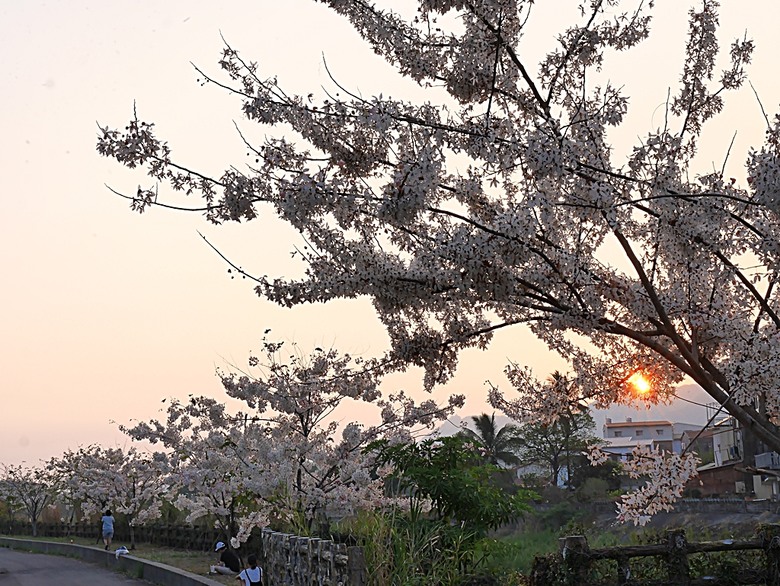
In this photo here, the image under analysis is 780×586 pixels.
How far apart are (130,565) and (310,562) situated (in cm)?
1561

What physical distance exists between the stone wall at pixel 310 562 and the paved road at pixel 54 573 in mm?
9452

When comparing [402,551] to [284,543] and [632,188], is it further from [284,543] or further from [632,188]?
[632,188]

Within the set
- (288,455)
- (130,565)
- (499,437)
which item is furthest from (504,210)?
(499,437)

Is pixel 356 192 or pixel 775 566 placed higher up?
pixel 356 192

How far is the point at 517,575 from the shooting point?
10.6 m

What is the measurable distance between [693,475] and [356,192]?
4629mm

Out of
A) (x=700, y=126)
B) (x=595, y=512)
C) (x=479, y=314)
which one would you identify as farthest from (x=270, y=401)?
(x=595, y=512)

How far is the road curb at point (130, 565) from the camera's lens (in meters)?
18.9

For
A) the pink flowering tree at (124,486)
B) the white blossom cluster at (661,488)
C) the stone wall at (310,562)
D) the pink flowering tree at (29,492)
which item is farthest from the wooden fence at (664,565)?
the pink flowering tree at (29,492)

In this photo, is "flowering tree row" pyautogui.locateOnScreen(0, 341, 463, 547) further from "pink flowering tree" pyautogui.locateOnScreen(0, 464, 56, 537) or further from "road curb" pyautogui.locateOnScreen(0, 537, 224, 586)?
"pink flowering tree" pyautogui.locateOnScreen(0, 464, 56, 537)

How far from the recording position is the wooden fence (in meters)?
9.21

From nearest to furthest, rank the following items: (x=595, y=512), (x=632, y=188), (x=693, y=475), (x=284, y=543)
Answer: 1. (x=632, y=188)
2. (x=693, y=475)
3. (x=284, y=543)
4. (x=595, y=512)

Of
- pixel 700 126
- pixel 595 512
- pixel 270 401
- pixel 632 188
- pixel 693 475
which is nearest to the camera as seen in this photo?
pixel 632 188

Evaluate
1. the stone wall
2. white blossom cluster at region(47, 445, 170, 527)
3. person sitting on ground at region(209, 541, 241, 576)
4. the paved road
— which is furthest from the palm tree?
the stone wall
